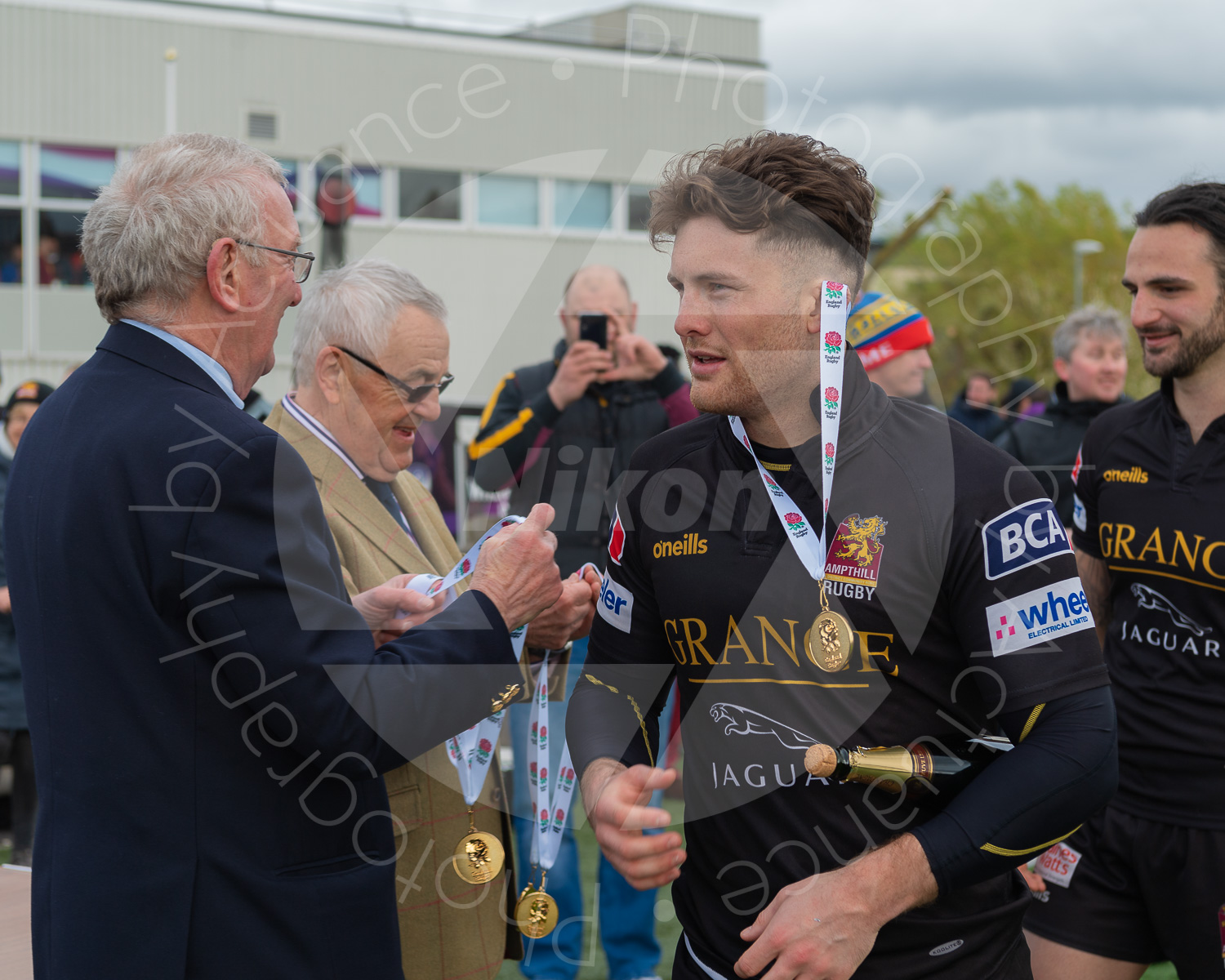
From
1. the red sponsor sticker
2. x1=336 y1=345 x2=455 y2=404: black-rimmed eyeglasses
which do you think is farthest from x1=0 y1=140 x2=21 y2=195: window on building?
the red sponsor sticker

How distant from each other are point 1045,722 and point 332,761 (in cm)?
117

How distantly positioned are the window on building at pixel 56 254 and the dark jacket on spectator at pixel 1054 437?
15.1 metres

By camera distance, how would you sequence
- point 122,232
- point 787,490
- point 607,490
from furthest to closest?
point 607,490 → point 787,490 → point 122,232

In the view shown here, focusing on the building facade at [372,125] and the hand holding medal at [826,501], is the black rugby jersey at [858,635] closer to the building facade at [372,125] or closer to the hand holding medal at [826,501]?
the hand holding medal at [826,501]

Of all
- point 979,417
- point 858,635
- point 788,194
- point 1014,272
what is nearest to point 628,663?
point 858,635

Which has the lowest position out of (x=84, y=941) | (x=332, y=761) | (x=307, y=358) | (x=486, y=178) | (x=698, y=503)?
(x=84, y=941)

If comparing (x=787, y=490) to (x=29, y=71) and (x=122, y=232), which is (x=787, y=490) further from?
(x=29, y=71)

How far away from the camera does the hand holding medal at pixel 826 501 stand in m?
1.88

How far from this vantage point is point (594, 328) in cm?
449

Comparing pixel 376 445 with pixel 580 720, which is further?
pixel 376 445

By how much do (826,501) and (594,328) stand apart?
2.74m

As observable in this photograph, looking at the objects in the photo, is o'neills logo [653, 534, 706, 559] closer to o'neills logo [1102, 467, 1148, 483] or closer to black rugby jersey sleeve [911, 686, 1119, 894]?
black rugby jersey sleeve [911, 686, 1119, 894]

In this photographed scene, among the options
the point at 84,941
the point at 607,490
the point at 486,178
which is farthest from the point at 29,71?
the point at 84,941

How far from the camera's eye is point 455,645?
193 cm
